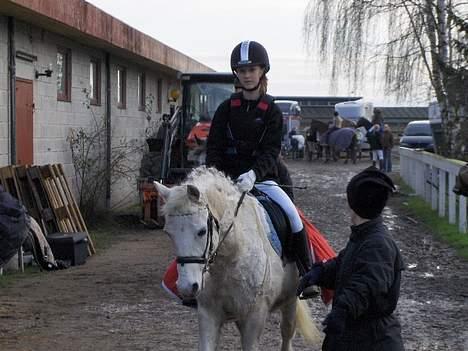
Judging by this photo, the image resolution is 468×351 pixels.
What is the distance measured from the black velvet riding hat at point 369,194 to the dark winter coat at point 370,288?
0.22 feet

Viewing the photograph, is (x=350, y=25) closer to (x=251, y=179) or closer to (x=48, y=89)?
(x=48, y=89)

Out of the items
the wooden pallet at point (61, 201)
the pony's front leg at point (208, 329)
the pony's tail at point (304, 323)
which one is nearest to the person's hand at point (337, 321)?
the pony's front leg at point (208, 329)

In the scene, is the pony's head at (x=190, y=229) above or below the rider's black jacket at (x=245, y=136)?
below

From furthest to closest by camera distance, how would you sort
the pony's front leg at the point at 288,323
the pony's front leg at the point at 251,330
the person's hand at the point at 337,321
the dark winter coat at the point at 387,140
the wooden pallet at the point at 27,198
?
the dark winter coat at the point at 387,140 < the wooden pallet at the point at 27,198 < the pony's front leg at the point at 288,323 < the pony's front leg at the point at 251,330 < the person's hand at the point at 337,321

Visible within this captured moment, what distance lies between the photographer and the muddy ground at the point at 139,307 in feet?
26.9

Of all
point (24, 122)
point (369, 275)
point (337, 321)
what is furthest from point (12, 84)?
point (337, 321)

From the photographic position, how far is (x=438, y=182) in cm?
1855

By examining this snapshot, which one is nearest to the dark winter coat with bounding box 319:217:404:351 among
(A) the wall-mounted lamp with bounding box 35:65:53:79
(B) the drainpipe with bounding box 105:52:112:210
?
(A) the wall-mounted lamp with bounding box 35:65:53:79

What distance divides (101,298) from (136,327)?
1696 mm

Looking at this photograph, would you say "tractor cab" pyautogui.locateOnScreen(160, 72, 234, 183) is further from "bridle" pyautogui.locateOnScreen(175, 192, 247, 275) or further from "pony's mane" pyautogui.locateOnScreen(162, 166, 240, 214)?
"bridle" pyautogui.locateOnScreen(175, 192, 247, 275)

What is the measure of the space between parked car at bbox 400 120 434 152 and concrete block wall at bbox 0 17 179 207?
794 inches

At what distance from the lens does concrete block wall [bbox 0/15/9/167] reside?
43.7 feet

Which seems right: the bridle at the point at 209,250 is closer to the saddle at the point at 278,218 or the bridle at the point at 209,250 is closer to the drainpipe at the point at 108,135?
the saddle at the point at 278,218

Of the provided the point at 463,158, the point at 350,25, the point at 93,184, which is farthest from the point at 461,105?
the point at 93,184
